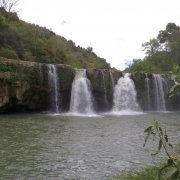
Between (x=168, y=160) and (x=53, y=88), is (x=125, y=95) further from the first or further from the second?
(x=168, y=160)

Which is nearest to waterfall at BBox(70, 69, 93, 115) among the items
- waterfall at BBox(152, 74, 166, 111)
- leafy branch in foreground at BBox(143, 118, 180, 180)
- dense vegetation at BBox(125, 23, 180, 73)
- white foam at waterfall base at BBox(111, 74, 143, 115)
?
white foam at waterfall base at BBox(111, 74, 143, 115)

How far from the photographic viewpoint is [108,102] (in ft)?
77.3

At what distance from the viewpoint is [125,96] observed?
23781mm

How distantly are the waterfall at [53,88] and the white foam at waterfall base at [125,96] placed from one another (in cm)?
580

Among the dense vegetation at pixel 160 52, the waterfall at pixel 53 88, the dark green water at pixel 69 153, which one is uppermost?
the dense vegetation at pixel 160 52

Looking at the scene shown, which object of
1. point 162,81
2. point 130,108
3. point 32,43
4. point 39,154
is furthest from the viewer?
point 32,43

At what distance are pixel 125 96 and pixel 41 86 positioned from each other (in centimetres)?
874

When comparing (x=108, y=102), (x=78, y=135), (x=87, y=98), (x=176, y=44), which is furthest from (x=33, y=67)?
(x=176, y=44)

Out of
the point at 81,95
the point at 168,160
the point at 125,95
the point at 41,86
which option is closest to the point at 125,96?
the point at 125,95

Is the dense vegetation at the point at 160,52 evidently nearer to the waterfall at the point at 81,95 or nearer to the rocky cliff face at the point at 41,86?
the rocky cliff face at the point at 41,86

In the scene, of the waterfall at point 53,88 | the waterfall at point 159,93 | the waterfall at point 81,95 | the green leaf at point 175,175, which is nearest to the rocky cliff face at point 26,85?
the waterfall at point 53,88

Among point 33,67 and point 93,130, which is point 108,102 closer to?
point 33,67

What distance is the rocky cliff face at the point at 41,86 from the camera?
58.4 feet

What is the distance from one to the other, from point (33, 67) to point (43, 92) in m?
2.36
